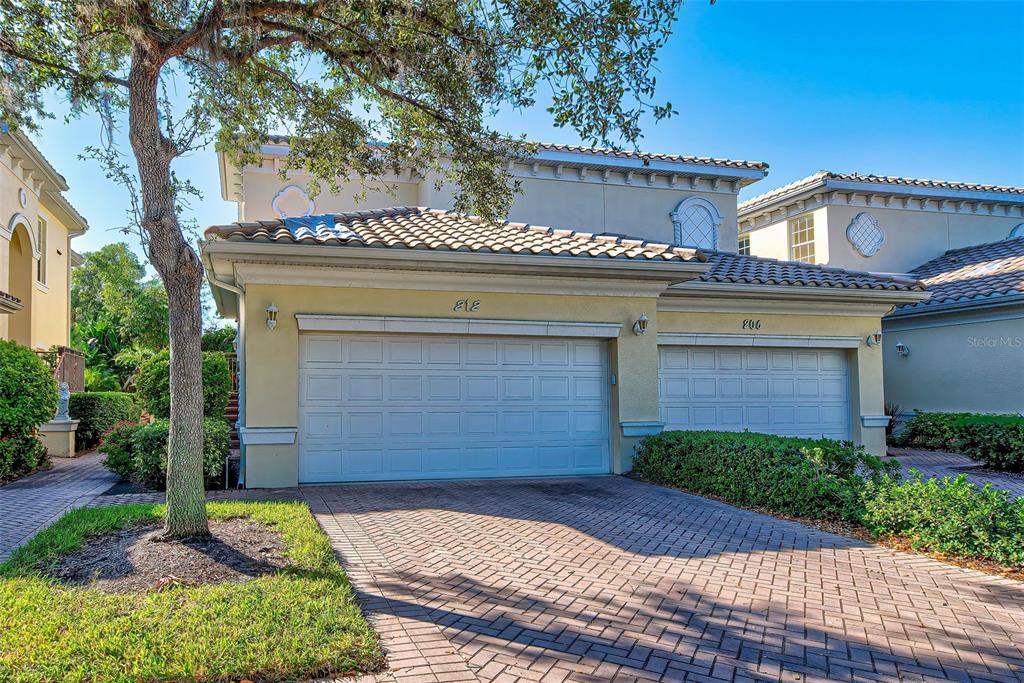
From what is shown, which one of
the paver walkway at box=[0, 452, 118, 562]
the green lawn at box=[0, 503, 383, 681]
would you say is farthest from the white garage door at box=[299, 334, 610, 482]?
the green lawn at box=[0, 503, 383, 681]

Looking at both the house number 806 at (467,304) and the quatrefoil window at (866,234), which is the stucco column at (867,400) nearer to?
the quatrefoil window at (866,234)

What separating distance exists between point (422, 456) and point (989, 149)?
1590 centimetres

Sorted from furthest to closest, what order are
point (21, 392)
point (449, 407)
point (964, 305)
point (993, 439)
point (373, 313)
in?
point (964, 305)
point (993, 439)
point (21, 392)
point (449, 407)
point (373, 313)

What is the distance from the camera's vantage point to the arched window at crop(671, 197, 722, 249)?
1706 centimetres

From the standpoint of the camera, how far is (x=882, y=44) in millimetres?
12539

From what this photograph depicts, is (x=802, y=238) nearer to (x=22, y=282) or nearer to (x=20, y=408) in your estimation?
(x=20, y=408)

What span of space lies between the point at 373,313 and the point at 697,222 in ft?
32.7

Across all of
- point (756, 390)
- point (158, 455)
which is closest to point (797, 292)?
point (756, 390)

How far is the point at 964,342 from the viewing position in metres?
15.8

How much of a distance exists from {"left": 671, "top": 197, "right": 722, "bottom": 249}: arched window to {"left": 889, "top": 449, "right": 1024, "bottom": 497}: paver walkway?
6402 mm

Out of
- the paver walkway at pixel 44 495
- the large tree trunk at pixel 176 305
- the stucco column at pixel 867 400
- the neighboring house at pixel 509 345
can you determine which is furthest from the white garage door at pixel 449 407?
the stucco column at pixel 867 400

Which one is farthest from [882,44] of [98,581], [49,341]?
[49,341]

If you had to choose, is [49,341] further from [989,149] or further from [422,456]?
[989,149]

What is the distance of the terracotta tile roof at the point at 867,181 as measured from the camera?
60.8 feet
